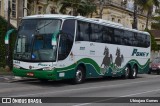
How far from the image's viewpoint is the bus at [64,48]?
21.7m

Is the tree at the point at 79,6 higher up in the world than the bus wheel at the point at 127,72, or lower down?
higher up

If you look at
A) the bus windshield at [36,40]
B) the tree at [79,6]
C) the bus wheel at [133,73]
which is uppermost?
the tree at [79,6]

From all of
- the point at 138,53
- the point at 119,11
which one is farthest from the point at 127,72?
the point at 119,11

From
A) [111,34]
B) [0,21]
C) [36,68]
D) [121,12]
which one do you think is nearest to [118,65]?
[111,34]

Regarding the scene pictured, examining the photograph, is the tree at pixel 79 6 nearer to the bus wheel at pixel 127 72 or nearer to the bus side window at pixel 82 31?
the bus wheel at pixel 127 72

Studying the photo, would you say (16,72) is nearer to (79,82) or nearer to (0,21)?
(79,82)

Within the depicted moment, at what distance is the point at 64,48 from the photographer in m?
22.3

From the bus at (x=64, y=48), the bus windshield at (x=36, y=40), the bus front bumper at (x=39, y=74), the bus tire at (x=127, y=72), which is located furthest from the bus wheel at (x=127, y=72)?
the bus front bumper at (x=39, y=74)

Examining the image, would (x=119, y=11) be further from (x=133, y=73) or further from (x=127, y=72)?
(x=127, y=72)

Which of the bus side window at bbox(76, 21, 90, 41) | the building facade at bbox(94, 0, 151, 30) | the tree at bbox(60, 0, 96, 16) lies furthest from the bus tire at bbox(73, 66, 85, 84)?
the building facade at bbox(94, 0, 151, 30)

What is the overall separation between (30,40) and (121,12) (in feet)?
136

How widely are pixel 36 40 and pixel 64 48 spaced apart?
4.83 ft

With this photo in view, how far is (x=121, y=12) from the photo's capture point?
205 feet

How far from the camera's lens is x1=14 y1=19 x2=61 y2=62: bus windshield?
855 inches
